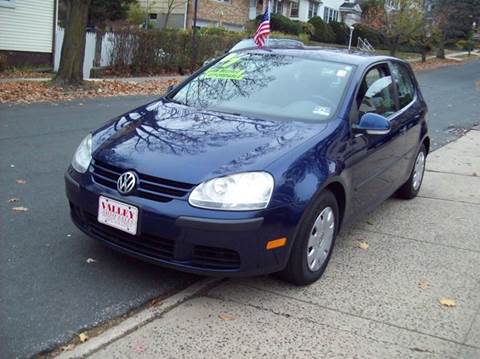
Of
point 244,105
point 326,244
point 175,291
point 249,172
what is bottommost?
point 175,291

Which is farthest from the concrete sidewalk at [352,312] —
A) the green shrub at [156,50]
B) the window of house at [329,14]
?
the window of house at [329,14]

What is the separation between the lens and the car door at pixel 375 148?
445cm

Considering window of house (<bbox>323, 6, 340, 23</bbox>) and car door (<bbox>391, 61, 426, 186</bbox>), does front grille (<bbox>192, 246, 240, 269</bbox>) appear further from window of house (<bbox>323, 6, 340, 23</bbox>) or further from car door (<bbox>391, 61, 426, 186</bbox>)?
window of house (<bbox>323, 6, 340, 23</bbox>)

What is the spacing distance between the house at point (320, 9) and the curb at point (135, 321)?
4194 centimetres

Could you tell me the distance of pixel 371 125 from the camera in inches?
173

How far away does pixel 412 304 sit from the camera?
3900 mm

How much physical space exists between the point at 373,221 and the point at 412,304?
1777 millimetres

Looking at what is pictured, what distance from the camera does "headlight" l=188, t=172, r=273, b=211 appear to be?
3424mm

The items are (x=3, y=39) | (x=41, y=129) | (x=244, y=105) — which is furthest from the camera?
(x=3, y=39)

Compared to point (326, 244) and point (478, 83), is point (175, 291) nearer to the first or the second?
point (326, 244)

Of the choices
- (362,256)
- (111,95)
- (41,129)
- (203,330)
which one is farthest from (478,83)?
(203,330)

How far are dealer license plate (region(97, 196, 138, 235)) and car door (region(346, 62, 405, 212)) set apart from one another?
1.63 meters

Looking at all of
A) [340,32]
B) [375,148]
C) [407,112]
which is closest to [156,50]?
[407,112]

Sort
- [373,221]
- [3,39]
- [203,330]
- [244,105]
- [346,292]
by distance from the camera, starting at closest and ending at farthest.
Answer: [203,330], [346,292], [244,105], [373,221], [3,39]
